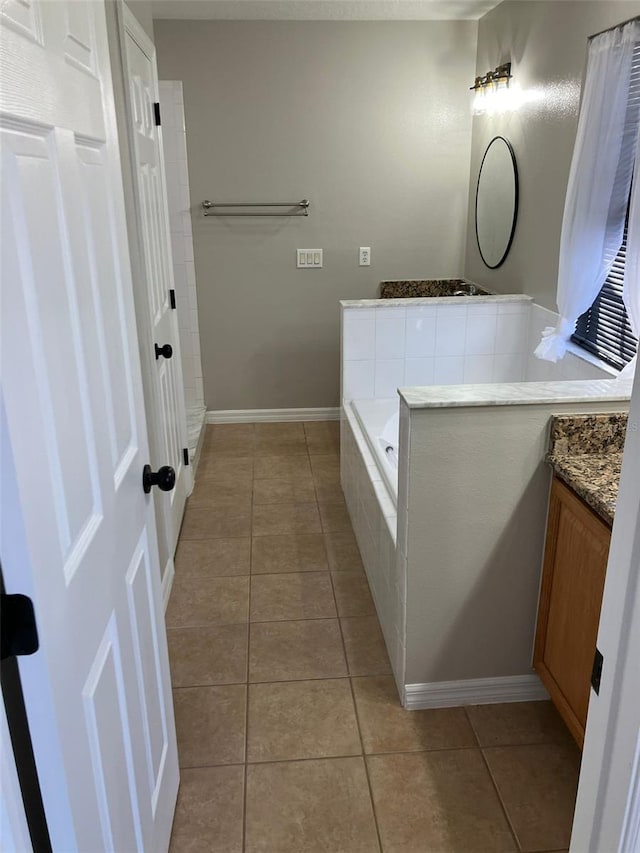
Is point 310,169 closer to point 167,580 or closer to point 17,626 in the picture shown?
point 167,580

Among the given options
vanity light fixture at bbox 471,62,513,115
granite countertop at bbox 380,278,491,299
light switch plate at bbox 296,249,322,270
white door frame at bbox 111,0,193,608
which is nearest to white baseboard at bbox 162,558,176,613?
white door frame at bbox 111,0,193,608

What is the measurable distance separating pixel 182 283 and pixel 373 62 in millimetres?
1741

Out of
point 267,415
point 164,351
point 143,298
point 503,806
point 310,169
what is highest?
point 310,169

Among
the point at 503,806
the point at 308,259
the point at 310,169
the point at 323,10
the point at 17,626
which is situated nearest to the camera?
the point at 17,626

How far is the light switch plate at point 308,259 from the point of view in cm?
437

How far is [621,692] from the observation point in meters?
0.87

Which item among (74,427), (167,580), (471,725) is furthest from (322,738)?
(74,427)

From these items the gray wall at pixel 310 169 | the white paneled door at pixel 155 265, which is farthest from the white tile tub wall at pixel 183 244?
the white paneled door at pixel 155 265

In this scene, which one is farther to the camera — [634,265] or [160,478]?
[634,265]

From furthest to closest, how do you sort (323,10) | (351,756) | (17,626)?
(323,10)
(351,756)
(17,626)

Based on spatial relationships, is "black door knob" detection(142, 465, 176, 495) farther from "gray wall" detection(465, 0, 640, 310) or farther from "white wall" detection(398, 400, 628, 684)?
"gray wall" detection(465, 0, 640, 310)

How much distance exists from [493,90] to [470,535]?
262cm

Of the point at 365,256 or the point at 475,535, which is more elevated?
the point at 365,256

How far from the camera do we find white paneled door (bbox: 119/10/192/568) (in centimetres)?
250
